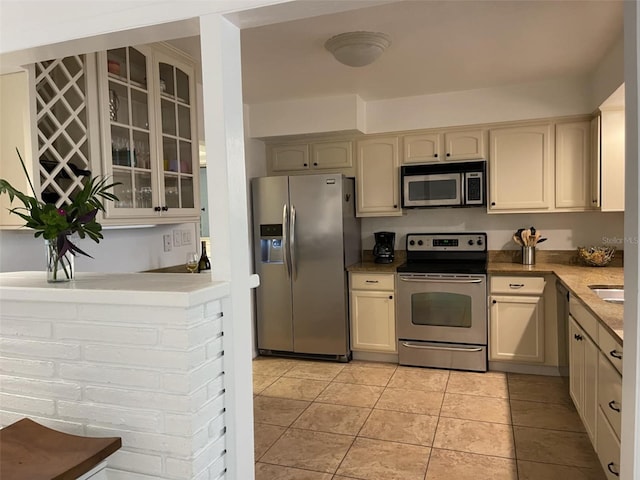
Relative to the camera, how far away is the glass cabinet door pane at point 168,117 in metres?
2.71

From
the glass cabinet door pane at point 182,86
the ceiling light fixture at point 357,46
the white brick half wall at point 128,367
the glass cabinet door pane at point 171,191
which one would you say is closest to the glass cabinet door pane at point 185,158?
the glass cabinet door pane at point 171,191

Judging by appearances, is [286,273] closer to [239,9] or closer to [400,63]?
[400,63]

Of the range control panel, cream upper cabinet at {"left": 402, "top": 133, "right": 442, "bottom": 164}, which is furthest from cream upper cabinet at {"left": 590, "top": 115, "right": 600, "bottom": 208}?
cream upper cabinet at {"left": 402, "top": 133, "right": 442, "bottom": 164}

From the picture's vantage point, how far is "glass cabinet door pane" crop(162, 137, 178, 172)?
2732mm

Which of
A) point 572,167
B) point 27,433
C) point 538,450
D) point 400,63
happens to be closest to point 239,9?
point 27,433

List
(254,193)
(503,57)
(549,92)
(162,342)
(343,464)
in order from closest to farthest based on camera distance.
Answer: (162,342)
(343,464)
(503,57)
(549,92)
(254,193)

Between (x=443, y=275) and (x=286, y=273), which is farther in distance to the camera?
(x=286, y=273)

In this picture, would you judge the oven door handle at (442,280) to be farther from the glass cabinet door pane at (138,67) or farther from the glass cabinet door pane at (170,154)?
the glass cabinet door pane at (138,67)

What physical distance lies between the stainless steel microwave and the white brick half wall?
3.11m

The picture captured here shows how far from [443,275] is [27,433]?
127 inches

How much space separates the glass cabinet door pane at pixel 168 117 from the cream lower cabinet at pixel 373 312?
2.09 m

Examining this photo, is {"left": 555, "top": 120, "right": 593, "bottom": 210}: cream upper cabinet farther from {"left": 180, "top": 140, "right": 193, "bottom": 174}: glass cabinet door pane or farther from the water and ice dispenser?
{"left": 180, "top": 140, "right": 193, "bottom": 174}: glass cabinet door pane

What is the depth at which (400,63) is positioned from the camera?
3.19 metres

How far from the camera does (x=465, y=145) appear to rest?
159 inches
